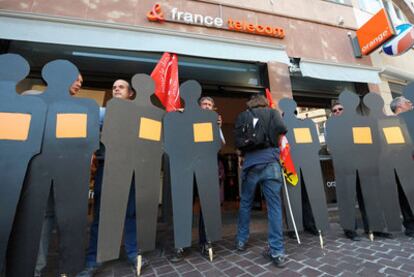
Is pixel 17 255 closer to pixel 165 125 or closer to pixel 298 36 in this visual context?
pixel 165 125

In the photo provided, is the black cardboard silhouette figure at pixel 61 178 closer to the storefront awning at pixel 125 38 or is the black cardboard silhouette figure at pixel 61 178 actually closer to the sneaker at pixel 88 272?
the sneaker at pixel 88 272

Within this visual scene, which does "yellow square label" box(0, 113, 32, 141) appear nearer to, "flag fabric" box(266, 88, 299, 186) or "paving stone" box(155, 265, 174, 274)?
"paving stone" box(155, 265, 174, 274)

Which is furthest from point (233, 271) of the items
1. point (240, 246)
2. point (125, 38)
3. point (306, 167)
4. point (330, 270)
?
point (125, 38)

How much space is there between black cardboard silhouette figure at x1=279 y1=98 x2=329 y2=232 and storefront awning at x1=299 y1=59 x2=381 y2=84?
65.9 inches

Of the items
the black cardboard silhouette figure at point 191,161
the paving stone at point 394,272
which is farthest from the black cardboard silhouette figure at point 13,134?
the paving stone at point 394,272

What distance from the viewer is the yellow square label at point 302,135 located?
8.69 ft

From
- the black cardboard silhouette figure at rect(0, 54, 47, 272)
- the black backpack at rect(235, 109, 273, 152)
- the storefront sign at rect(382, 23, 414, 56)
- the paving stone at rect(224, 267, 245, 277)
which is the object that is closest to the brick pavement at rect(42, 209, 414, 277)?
the paving stone at rect(224, 267, 245, 277)

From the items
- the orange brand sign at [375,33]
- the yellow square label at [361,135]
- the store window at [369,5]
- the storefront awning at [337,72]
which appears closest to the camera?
the yellow square label at [361,135]

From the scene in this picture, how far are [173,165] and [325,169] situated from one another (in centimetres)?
344

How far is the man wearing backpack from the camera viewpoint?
204 cm

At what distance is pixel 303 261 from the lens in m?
1.96

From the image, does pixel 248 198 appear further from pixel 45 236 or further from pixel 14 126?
pixel 14 126

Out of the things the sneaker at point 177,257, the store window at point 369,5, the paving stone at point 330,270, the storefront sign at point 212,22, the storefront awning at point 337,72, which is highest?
the store window at point 369,5

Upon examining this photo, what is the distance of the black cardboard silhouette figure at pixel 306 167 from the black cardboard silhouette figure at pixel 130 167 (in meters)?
1.67
